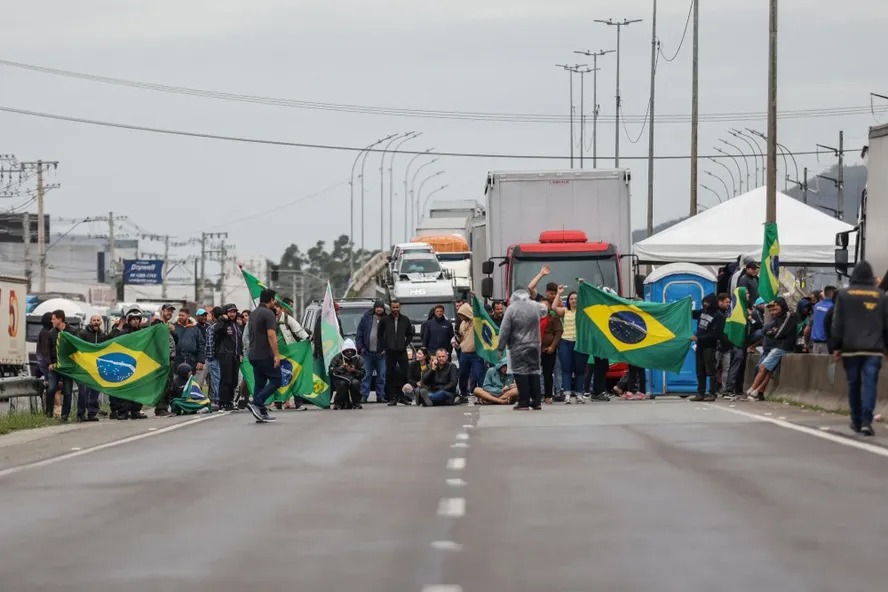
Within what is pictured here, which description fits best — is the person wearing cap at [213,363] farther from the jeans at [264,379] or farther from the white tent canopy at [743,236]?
the white tent canopy at [743,236]

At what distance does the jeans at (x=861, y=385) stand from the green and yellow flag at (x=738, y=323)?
34.3 ft

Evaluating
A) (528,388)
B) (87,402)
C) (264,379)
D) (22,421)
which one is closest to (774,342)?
(528,388)

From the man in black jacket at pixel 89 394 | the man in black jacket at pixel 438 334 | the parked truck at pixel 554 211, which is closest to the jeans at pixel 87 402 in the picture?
the man in black jacket at pixel 89 394

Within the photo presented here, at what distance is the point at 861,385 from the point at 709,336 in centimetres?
1055

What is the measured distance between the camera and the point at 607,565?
948cm

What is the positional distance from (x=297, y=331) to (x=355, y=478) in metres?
15.3

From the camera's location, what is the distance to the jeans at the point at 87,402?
27.4 m

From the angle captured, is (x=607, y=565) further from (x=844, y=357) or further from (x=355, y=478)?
(x=844, y=357)

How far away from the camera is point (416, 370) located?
33219 mm

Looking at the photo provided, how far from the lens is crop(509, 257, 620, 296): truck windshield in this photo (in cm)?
3406

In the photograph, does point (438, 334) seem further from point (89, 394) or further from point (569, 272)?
point (89, 394)

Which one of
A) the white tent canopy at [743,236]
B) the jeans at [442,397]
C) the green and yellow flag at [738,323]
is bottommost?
the jeans at [442,397]

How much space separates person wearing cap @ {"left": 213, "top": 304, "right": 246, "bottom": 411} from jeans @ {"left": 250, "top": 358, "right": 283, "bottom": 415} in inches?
193

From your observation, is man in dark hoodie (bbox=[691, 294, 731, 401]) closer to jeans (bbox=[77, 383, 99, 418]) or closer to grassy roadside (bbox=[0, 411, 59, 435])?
jeans (bbox=[77, 383, 99, 418])
